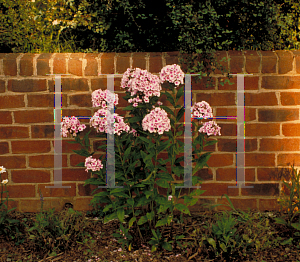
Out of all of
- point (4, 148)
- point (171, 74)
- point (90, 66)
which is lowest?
point (4, 148)

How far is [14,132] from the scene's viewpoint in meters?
3.06

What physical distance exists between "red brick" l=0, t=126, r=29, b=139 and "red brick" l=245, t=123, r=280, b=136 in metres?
1.97

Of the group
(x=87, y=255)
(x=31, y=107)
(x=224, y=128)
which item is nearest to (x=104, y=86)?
(x=31, y=107)

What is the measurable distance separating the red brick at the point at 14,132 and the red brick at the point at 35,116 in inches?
3.3

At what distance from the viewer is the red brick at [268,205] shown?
3074mm

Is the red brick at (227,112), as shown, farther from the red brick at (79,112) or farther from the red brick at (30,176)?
the red brick at (30,176)

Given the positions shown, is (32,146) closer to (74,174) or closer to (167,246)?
(74,174)

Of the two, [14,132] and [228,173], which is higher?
[14,132]

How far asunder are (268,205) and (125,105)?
157 centimetres

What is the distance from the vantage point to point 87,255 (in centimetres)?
243

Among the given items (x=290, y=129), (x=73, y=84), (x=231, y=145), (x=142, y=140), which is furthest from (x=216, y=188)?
(x=73, y=84)

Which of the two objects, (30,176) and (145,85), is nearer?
(145,85)

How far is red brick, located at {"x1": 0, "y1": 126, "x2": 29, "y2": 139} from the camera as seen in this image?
3051 mm

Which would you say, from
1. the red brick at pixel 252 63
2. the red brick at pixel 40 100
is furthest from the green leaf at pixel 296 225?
the red brick at pixel 40 100
